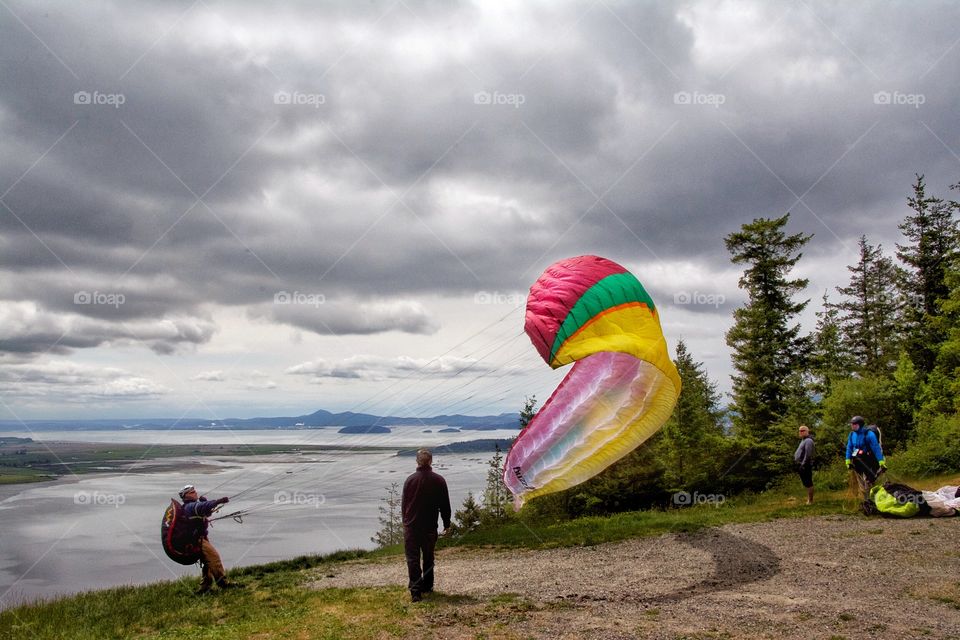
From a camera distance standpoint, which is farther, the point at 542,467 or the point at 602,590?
the point at 542,467

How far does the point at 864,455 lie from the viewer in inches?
525

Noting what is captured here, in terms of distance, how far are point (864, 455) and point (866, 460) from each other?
15 cm

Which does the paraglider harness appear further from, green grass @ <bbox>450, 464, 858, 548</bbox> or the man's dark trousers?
the man's dark trousers

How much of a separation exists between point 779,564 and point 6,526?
14369cm

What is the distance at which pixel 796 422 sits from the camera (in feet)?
79.2

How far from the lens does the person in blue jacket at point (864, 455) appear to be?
1312 centimetres

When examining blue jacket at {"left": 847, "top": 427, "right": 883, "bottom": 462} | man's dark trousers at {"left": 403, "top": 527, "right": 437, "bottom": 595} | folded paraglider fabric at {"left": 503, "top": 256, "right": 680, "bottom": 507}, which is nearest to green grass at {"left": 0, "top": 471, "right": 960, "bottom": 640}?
man's dark trousers at {"left": 403, "top": 527, "right": 437, "bottom": 595}

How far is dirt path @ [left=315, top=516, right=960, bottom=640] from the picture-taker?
6.57 m

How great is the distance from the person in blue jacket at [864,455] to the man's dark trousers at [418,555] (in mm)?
10793

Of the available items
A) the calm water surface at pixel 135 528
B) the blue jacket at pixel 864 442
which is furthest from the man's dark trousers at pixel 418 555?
the calm water surface at pixel 135 528

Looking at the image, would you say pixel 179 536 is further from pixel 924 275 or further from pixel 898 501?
pixel 924 275

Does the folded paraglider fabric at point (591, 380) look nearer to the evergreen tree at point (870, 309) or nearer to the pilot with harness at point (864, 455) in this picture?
the pilot with harness at point (864, 455)

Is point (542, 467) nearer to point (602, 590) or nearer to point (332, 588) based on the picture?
point (602, 590)

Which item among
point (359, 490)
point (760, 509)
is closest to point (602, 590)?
point (760, 509)
